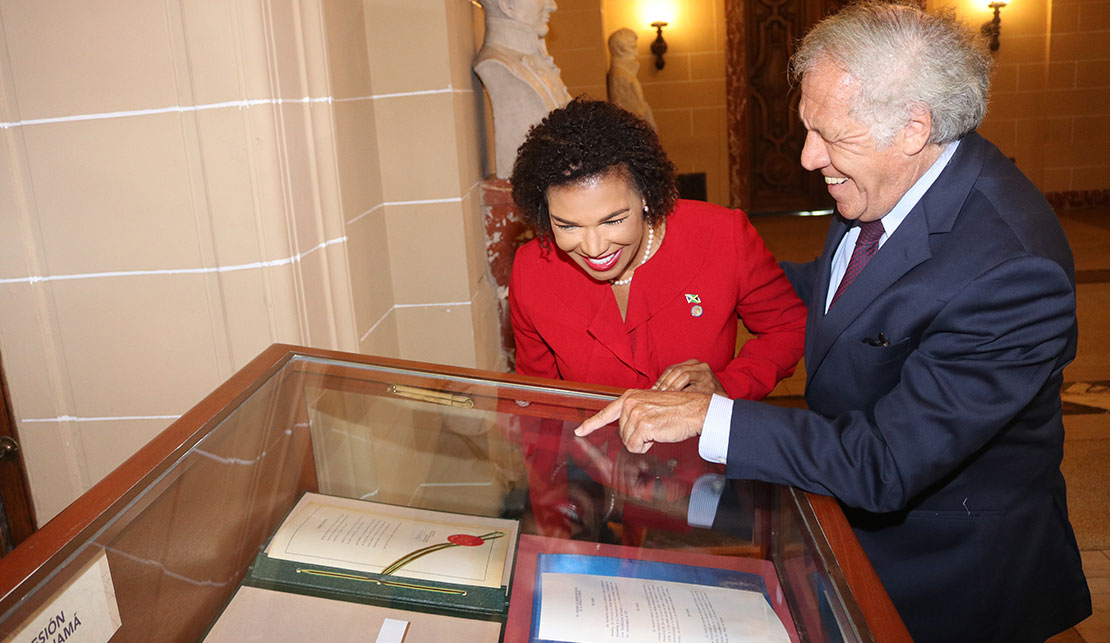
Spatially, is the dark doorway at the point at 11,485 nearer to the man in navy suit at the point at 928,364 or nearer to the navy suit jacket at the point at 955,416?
the man in navy suit at the point at 928,364

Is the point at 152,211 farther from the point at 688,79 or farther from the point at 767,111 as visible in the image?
the point at 767,111

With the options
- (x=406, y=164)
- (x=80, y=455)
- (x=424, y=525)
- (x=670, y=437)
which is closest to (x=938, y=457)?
(x=670, y=437)

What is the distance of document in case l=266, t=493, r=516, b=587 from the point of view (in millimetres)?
1365

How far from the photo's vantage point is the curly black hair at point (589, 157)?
2287 mm

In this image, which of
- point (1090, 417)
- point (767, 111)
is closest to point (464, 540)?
point (1090, 417)

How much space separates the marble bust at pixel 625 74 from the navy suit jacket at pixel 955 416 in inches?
295

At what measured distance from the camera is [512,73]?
3.78m

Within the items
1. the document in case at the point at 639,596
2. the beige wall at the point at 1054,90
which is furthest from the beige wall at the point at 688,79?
the document in case at the point at 639,596

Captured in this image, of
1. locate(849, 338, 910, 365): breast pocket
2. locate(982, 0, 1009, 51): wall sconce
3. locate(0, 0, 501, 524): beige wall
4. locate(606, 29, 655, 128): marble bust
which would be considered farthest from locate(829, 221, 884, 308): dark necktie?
locate(982, 0, 1009, 51): wall sconce

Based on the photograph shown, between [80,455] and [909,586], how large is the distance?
2345mm

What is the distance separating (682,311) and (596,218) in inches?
17.1

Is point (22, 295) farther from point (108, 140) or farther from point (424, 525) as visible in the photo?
point (424, 525)

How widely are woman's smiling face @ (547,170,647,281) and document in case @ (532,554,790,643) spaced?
104 centimetres

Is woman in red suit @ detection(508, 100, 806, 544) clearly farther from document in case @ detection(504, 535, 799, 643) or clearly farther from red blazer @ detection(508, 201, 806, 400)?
document in case @ detection(504, 535, 799, 643)
